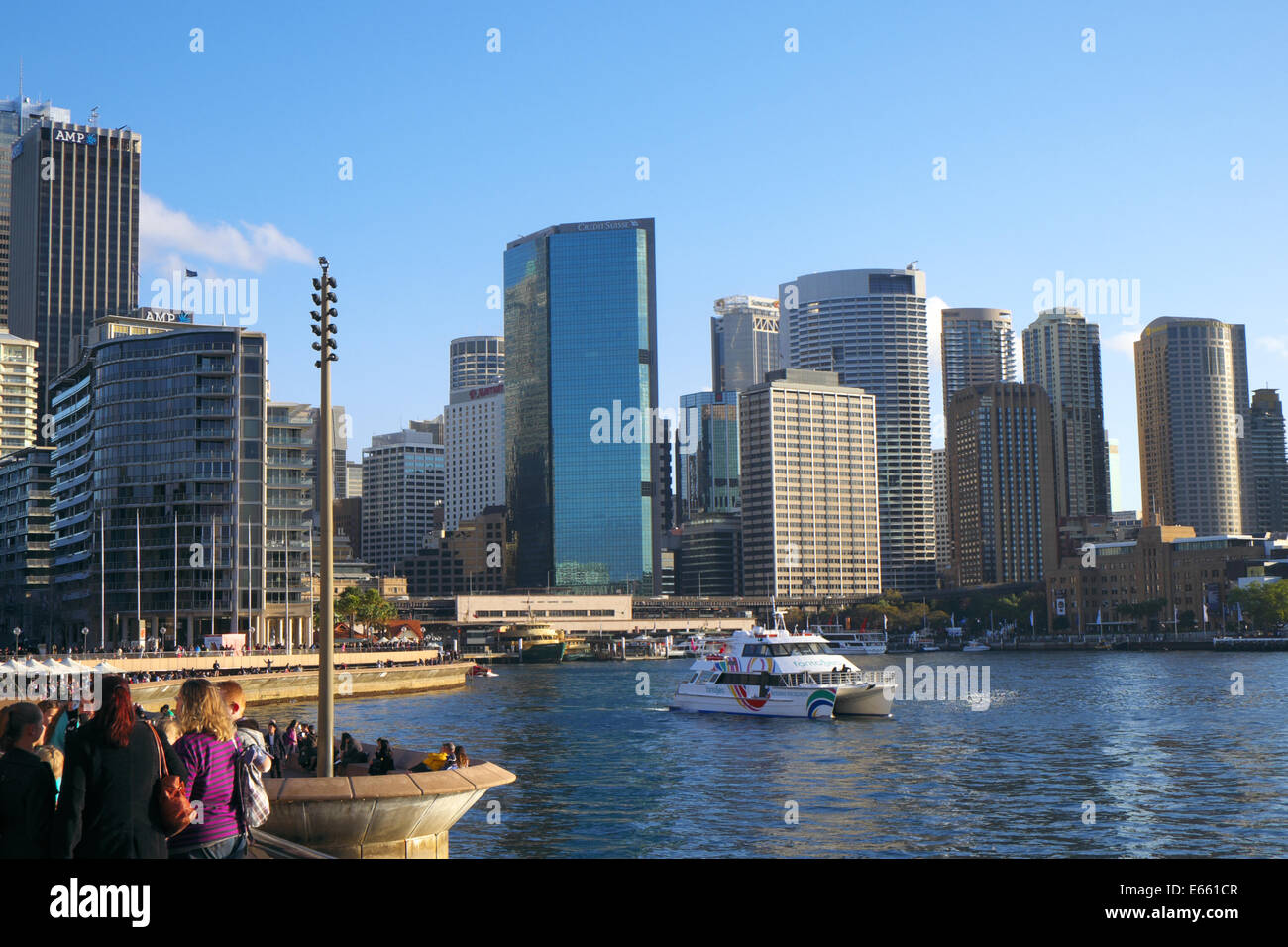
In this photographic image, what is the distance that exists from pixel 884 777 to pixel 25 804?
49640mm

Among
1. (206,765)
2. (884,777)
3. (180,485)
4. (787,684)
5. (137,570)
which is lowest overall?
(884,777)

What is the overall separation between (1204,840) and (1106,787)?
1259 centimetres

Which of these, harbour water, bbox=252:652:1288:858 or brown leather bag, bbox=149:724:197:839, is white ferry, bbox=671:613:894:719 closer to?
harbour water, bbox=252:652:1288:858

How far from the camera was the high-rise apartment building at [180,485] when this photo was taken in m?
166

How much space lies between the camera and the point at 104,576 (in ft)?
536

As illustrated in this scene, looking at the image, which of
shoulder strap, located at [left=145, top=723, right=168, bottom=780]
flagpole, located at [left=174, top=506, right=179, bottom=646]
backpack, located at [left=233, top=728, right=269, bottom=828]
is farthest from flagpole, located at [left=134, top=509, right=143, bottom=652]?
shoulder strap, located at [left=145, top=723, right=168, bottom=780]

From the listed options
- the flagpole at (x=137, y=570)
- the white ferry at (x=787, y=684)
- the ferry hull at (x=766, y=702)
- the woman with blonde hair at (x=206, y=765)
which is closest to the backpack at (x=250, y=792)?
the woman with blonde hair at (x=206, y=765)

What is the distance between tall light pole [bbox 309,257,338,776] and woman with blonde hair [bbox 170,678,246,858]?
14.3 m

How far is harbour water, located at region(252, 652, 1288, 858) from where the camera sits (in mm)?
40844

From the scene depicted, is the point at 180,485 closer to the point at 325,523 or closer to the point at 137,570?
the point at 137,570

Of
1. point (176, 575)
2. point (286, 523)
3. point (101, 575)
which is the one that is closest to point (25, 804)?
point (176, 575)

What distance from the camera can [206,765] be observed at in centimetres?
1315
